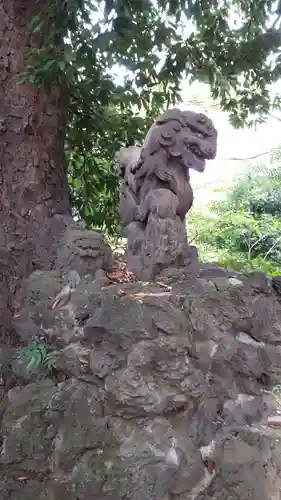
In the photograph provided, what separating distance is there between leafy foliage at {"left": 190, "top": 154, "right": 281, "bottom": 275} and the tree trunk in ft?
8.81

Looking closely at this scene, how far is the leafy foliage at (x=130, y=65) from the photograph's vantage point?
1352 mm

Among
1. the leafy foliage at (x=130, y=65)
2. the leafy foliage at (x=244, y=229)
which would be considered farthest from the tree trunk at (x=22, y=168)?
the leafy foliage at (x=244, y=229)

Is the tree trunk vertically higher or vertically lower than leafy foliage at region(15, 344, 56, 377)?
higher

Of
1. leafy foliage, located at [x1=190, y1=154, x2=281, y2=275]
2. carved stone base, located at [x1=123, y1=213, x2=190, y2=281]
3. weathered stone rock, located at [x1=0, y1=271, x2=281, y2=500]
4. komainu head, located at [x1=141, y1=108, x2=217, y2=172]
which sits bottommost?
leafy foliage, located at [x1=190, y1=154, x2=281, y2=275]

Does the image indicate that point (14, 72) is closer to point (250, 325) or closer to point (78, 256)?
point (78, 256)

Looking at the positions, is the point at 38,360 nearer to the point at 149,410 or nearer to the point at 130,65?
the point at 149,410

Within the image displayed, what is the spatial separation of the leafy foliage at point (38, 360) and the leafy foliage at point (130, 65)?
2.33 feet

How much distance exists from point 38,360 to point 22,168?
78 cm

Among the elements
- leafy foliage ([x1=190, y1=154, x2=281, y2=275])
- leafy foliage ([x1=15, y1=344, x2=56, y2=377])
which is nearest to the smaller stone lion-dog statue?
leafy foliage ([x1=15, y1=344, x2=56, y2=377])

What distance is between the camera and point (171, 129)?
1.49 m

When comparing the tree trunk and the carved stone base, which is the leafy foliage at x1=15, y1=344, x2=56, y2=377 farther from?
the tree trunk

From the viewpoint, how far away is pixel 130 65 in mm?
1495

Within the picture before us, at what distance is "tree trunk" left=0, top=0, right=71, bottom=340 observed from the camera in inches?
72.9

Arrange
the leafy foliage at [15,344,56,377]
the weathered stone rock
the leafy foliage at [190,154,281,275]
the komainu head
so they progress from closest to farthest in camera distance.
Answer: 1. the weathered stone rock
2. the leafy foliage at [15,344,56,377]
3. the komainu head
4. the leafy foliage at [190,154,281,275]
